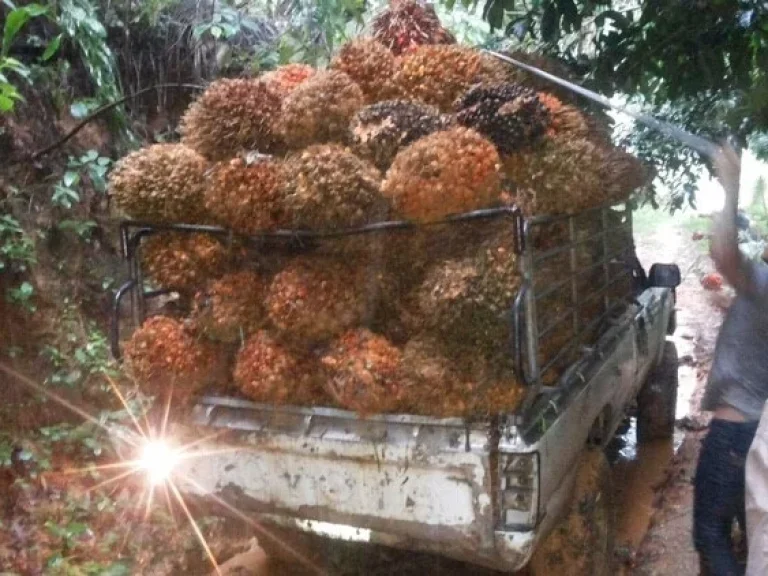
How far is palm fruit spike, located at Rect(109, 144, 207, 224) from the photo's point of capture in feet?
8.77

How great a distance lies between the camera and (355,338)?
243cm

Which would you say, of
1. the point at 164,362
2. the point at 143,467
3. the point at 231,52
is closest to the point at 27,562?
the point at 143,467

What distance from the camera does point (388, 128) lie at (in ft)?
8.61

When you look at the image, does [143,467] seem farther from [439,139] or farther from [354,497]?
[439,139]

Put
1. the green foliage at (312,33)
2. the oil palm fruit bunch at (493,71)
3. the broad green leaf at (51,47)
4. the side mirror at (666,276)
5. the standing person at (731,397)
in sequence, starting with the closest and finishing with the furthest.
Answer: the standing person at (731,397)
the oil palm fruit bunch at (493,71)
the side mirror at (666,276)
the broad green leaf at (51,47)
the green foliage at (312,33)

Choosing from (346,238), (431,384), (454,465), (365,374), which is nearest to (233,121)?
(346,238)

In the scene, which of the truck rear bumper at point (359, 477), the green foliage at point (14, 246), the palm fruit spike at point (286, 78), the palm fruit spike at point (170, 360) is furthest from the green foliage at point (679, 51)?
the green foliage at point (14, 246)

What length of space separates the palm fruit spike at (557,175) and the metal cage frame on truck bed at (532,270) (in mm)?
68

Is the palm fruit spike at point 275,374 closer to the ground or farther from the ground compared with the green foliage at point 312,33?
closer to the ground

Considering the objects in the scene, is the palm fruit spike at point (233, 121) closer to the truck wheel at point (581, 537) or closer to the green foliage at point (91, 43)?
the truck wheel at point (581, 537)

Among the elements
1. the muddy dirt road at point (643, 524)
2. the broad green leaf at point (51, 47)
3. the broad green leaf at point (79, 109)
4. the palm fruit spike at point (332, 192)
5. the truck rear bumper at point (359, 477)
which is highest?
the broad green leaf at point (51, 47)

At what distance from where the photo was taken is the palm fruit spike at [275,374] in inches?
97.3

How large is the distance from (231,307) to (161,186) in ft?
1.72

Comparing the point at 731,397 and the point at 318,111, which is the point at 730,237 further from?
the point at 318,111
